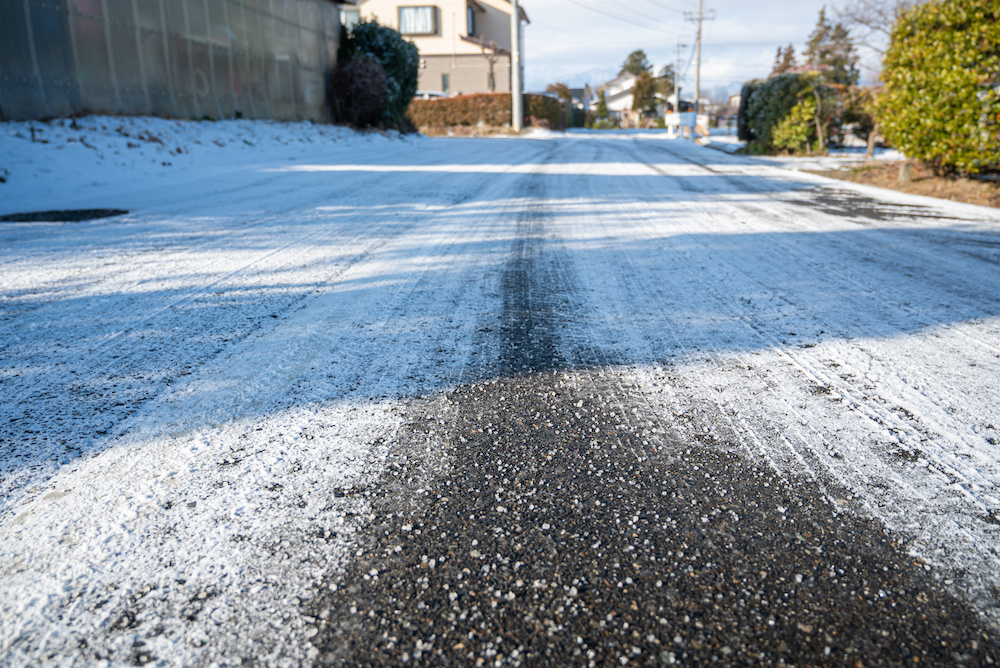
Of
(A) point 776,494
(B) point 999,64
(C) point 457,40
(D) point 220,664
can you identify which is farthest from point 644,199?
(C) point 457,40

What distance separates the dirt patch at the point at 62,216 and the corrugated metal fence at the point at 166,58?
415 centimetres

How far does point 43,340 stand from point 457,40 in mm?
39005

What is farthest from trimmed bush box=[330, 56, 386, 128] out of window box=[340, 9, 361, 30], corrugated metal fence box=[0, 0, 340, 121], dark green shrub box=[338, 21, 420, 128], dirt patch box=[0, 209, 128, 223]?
dirt patch box=[0, 209, 128, 223]

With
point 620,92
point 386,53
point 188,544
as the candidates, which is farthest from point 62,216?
point 620,92

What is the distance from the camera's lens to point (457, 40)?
36.7 metres

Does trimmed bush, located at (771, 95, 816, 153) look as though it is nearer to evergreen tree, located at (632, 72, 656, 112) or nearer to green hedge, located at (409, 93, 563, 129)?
green hedge, located at (409, 93, 563, 129)

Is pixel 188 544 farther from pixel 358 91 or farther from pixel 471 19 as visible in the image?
pixel 471 19

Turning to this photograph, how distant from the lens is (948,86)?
7.12 meters

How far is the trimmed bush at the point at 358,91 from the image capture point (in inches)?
637

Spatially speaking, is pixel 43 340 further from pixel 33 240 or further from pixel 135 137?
pixel 135 137

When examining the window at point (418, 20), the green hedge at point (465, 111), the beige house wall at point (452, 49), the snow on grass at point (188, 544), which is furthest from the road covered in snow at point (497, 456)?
the window at point (418, 20)

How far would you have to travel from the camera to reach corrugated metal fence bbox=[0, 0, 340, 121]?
833 centimetres

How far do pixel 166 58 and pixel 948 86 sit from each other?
12.6 m

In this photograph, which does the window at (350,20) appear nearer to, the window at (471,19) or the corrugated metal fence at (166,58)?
the corrugated metal fence at (166,58)
